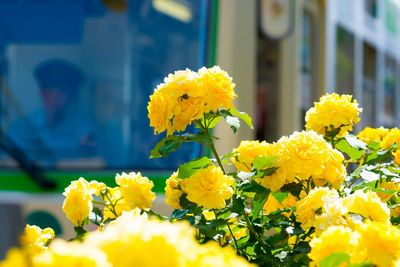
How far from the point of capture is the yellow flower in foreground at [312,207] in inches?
64.7

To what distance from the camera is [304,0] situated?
214 inches

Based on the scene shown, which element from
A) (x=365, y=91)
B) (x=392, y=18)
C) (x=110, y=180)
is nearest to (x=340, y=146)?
(x=110, y=180)

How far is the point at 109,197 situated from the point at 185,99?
0.31 meters

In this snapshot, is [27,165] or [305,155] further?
[27,165]

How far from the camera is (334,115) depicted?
2062 mm

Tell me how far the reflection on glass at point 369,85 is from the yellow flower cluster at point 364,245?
5803mm

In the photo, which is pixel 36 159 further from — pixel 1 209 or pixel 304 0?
pixel 304 0

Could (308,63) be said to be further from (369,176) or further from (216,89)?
(216,89)

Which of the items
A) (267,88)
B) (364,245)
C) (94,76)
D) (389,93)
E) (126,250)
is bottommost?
(389,93)

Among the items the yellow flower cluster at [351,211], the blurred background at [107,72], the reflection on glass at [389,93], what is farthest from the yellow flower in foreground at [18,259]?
the reflection on glass at [389,93]

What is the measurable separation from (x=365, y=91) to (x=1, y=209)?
3414 millimetres

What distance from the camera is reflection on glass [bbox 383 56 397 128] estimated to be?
798 cm

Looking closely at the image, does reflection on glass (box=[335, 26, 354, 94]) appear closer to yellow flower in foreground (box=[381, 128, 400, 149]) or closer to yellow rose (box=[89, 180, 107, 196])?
yellow flower in foreground (box=[381, 128, 400, 149])

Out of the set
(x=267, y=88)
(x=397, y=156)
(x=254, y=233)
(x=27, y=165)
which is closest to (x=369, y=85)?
(x=267, y=88)
